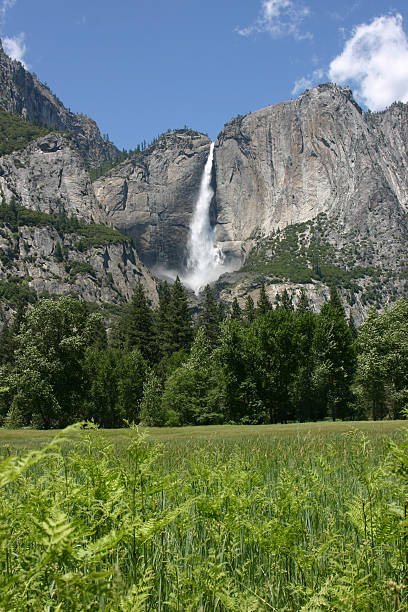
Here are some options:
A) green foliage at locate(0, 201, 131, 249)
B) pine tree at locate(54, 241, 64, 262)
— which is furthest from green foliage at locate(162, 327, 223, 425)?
green foliage at locate(0, 201, 131, 249)

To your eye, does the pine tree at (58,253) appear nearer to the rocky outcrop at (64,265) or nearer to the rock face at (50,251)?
the rock face at (50,251)

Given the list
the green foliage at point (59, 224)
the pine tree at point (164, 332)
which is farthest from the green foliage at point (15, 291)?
the pine tree at point (164, 332)

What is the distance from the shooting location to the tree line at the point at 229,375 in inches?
1683

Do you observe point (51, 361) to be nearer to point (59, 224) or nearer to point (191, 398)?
point (191, 398)

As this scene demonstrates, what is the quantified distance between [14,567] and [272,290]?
169 metres

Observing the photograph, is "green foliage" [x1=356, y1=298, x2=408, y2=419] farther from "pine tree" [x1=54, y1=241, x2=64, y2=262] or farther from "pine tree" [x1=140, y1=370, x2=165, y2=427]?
"pine tree" [x1=54, y1=241, x2=64, y2=262]

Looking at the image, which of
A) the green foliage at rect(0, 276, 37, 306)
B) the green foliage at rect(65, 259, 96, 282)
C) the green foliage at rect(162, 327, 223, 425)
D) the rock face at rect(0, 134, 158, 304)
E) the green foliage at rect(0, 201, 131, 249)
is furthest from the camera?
the green foliage at rect(65, 259, 96, 282)

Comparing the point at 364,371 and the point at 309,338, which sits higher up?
Result: the point at 309,338

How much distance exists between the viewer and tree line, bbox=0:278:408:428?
4275cm

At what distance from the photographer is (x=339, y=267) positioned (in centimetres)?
18562

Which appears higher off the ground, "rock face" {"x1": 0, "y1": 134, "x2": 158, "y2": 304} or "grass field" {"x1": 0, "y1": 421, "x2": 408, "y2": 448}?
"rock face" {"x1": 0, "y1": 134, "x2": 158, "y2": 304}

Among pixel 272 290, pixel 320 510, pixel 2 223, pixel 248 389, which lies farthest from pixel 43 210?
pixel 320 510

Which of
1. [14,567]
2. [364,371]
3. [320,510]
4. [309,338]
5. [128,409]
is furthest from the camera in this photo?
[128,409]

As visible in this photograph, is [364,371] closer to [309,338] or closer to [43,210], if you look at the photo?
[309,338]
